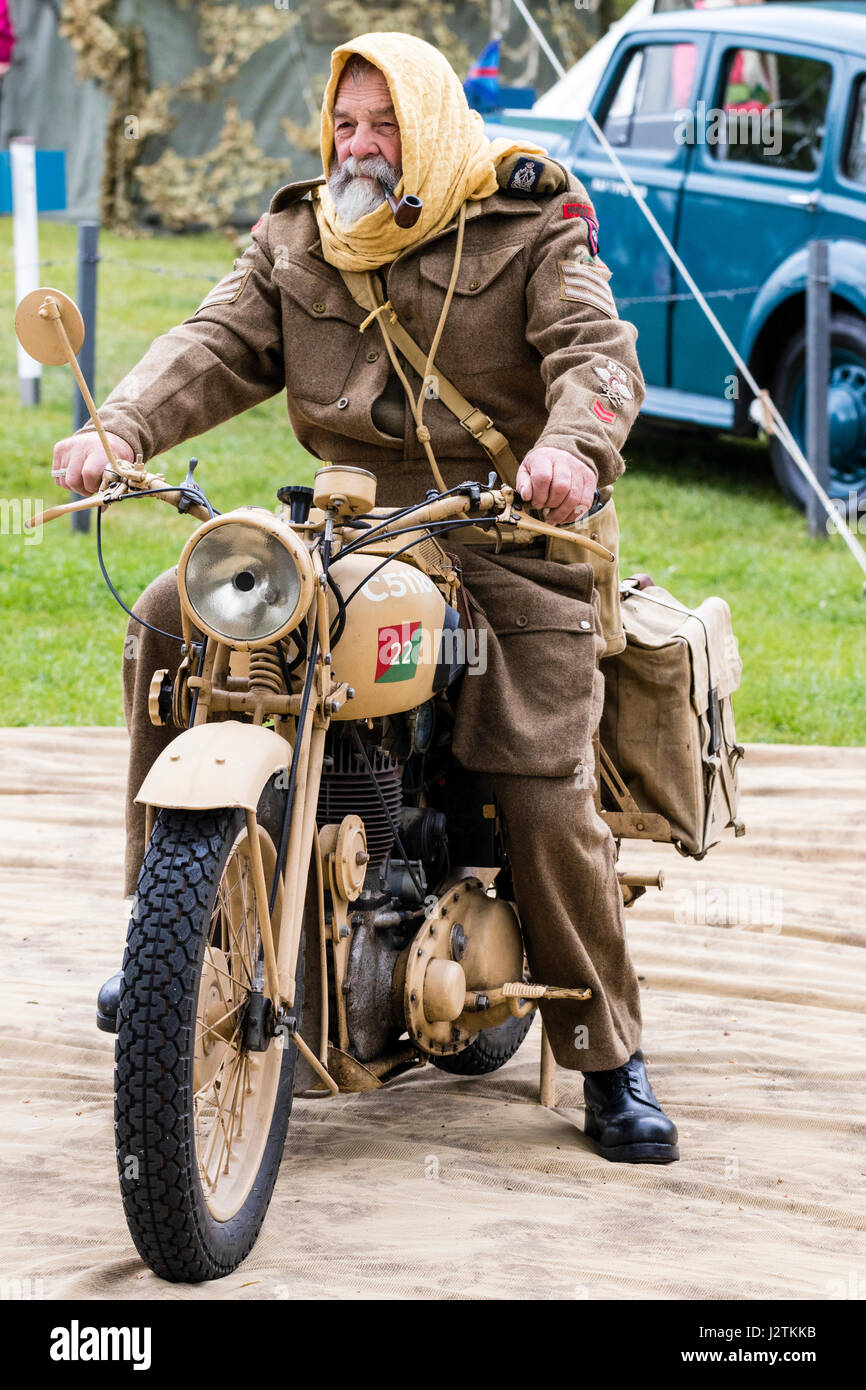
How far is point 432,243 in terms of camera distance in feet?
10.0

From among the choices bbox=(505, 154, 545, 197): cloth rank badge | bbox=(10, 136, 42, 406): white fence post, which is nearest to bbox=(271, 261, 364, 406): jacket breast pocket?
bbox=(505, 154, 545, 197): cloth rank badge

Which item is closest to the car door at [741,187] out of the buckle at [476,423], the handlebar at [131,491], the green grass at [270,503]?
the green grass at [270,503]

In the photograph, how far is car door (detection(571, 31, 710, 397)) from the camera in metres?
8.91

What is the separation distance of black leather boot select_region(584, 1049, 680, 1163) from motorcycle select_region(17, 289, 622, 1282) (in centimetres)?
20

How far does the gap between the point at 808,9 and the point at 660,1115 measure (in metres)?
7.00

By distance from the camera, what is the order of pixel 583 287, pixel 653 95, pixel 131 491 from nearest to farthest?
pixel 131 491
pixel 583 287
pixel 653 95

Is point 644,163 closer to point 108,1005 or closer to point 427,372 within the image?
point 427,372

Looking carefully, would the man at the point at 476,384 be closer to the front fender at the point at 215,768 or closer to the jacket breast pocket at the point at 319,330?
the jacket breast pocket at the point at 319,330

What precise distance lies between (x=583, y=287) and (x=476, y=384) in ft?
0.80

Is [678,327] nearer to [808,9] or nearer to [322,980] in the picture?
[808,9]

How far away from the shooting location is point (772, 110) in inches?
339

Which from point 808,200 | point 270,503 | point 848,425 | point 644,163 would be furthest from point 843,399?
point 270,503

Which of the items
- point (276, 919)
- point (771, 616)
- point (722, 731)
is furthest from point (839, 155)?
point (276, 919)

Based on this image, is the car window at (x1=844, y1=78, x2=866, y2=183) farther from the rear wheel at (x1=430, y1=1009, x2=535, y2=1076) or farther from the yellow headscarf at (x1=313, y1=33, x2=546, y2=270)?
the rear wheel at (x1=430, y1=1009, x2=535, y2=1076)
